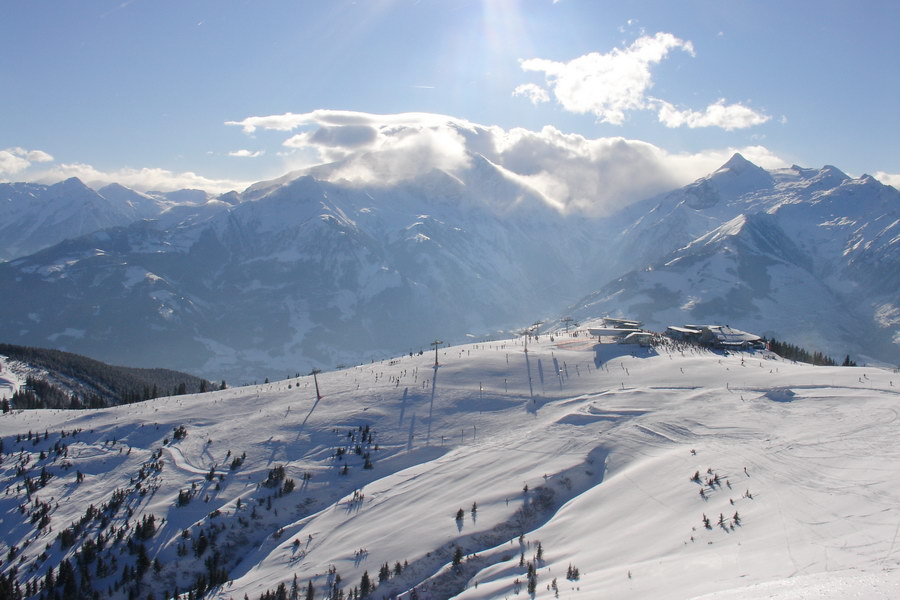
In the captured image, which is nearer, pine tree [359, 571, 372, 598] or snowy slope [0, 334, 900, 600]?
snowy slope [0, 334, 900, 600]

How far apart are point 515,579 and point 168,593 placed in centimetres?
2406

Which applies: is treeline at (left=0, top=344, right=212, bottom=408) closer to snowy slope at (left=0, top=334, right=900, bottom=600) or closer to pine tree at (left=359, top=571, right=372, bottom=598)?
snowy slope at (left=0, top=334, right=900, bottom=600)

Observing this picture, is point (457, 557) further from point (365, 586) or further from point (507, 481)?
point (507, 481)

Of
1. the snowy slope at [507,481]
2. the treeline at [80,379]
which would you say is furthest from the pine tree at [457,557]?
the treeline at [80,379]

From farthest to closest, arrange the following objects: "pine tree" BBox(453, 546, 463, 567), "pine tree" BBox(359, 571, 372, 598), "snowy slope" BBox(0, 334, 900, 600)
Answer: "pine tree" BBox(453, 546, 463, 567) → "pine tree" BBox(359, 571, 372, 598) → "snowy slope" BBox(0, 334, 900, 600)

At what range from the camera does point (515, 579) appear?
33.2 m

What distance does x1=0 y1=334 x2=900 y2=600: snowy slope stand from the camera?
1233 inches

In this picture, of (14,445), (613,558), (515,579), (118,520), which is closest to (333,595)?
(515,579)

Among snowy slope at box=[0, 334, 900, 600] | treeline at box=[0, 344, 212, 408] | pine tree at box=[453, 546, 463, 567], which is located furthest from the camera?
treeline at box=[0, 344, 212, 408]

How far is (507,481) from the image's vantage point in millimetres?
46781

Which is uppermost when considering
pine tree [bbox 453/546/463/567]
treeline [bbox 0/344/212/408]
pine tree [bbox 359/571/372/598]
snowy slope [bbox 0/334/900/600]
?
treeline [bbox 0/344/212/408]

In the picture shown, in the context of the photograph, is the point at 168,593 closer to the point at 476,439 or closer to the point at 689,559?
the point at 476,439

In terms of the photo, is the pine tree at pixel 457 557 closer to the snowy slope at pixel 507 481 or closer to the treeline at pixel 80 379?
the snowy slope at pixel 507 481

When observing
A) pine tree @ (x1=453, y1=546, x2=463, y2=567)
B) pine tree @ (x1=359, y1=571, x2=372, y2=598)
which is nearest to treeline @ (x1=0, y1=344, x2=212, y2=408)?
pine tree @ (x1=359, y1=571, x2=372, y2=598)
